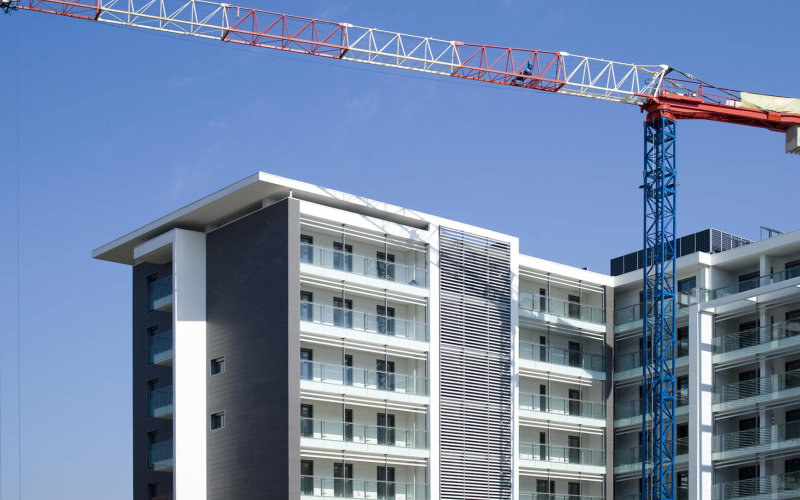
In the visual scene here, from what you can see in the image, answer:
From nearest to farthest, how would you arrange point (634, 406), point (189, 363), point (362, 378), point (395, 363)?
1. point (189, 363)
2. point (362, 378)
3. point (395, 363)
4. point (634, 406)

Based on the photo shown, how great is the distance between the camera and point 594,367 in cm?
6550

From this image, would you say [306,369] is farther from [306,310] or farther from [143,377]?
[143,377]

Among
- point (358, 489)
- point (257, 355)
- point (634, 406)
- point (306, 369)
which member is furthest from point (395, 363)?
point (634, 406)

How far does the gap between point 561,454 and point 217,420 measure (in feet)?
59.7

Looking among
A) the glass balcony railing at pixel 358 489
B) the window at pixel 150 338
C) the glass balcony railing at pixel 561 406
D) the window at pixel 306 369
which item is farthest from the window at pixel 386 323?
the window at pixel 150 338

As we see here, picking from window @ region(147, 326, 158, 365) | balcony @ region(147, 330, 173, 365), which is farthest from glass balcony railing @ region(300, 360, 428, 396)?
window @ region(147, 326, 158, 365)

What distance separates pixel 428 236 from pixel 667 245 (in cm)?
1284

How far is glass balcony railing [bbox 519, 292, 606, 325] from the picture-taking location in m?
63.3

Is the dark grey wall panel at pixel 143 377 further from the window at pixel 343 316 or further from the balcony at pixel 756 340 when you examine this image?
the balcony at pixel 756 340

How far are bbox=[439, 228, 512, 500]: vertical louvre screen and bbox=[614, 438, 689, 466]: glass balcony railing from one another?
8275mm

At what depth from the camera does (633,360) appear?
6544cm

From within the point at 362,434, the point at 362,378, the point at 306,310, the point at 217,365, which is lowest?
the point at 362,434

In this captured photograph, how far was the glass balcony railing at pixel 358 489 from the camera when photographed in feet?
170

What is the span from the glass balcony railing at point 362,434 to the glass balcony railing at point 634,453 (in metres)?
13.5
